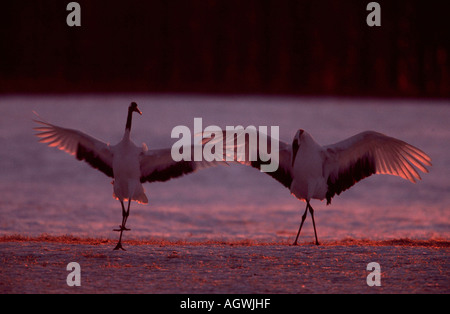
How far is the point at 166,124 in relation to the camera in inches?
1533

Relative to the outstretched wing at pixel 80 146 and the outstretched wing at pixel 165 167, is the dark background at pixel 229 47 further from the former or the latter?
the outstretched wing at pixel 165 167

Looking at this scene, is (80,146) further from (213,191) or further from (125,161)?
(213,191)

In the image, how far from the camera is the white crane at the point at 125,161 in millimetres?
11586

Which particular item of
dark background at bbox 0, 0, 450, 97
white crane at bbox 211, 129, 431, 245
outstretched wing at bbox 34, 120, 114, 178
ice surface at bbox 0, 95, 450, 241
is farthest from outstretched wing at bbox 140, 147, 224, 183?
dark background at bbox 0, 0, 450, 97

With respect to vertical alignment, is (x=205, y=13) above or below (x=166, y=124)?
above

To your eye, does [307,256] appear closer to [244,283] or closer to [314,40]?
[244,283]

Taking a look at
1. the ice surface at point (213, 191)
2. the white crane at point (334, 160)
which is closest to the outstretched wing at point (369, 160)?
the white crane at point (334, 160)

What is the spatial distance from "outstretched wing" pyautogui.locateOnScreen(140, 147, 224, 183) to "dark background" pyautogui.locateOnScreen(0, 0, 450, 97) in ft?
165

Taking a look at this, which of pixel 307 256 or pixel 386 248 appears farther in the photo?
pixel 386 248

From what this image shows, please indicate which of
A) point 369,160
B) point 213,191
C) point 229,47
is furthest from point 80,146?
point 229,47

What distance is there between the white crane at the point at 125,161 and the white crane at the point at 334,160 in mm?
738

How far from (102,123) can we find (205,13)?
32.9m

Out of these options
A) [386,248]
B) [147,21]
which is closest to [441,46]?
[147,21]
